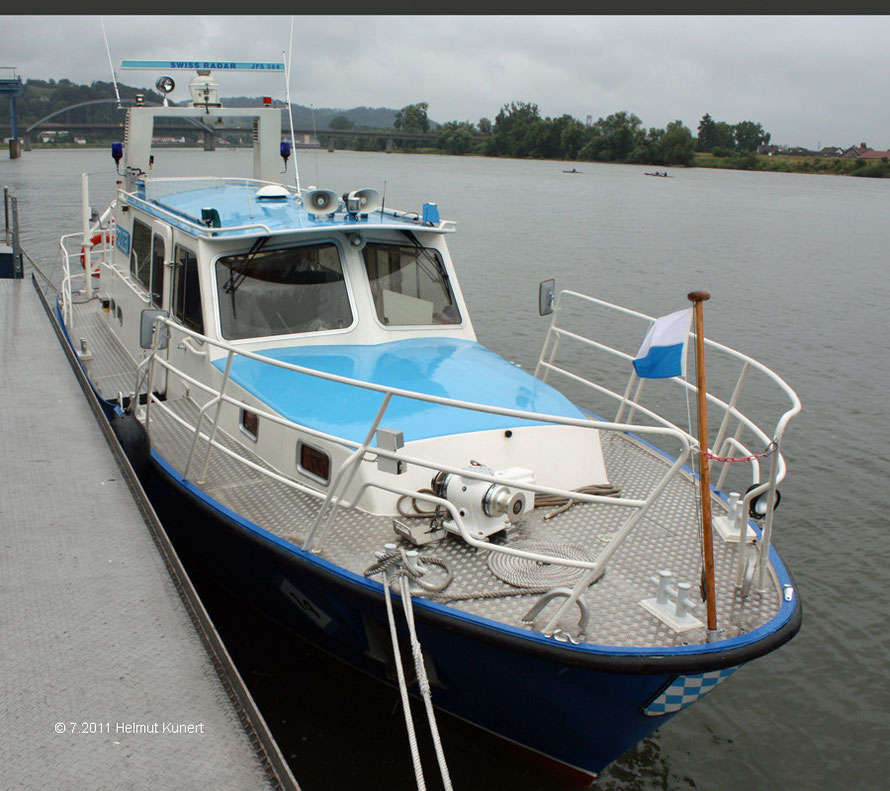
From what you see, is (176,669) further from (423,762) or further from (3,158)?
(3,158)

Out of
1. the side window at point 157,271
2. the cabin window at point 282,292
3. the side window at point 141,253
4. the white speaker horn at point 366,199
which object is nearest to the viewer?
the cabin window at point 282,292

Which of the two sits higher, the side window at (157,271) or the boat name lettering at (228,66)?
the boat name lettering at (228,66)

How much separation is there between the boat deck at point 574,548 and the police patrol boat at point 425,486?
0.6 inches

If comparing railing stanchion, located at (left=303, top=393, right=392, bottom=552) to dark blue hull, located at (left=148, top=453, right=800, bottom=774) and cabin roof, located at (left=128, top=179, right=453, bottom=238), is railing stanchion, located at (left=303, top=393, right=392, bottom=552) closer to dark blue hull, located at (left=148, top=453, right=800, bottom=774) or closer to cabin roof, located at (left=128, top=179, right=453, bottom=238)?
dark blue hull, located at (left=148, top=453, right=800, bottom=774)

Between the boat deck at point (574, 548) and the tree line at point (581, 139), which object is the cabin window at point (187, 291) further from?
the tree line at point (581, 139)

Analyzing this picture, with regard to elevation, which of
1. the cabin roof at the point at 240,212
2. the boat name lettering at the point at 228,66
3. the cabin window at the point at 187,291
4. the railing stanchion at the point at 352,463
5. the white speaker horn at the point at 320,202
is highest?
the boat name lettering at the point at 228,66

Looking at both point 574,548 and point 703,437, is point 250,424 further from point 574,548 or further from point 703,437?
point 703,437

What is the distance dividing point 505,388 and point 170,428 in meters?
2.66

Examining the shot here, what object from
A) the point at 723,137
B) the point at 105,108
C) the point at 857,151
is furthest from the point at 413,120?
the point at 857,151

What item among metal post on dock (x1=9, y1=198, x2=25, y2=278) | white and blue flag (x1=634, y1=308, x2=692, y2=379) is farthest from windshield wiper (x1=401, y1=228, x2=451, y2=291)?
metal post on dock (x1=9, y1=198, x2=25, y2=278)

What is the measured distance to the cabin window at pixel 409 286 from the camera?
6.32 m

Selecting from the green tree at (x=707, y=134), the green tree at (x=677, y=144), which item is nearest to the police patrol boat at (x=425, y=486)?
the green tree at (x=677, y=144)

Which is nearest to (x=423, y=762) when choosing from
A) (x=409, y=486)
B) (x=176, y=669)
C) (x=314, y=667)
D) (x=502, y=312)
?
(x=314, y=667)

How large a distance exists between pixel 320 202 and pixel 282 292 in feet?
2.53
